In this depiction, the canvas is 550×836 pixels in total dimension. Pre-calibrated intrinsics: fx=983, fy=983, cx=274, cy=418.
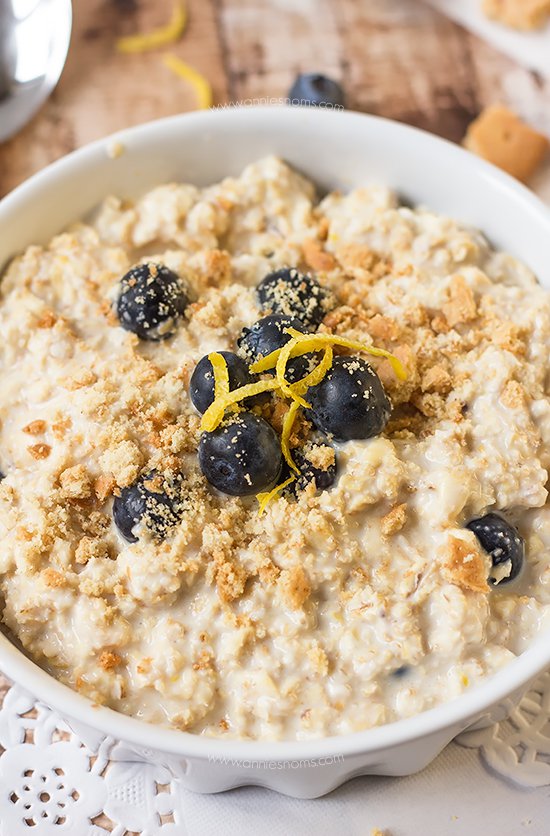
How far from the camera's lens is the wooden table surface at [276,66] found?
3.34 meters

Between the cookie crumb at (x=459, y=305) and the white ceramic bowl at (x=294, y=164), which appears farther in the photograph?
the white ceramic bowl at (x=294, y=164)

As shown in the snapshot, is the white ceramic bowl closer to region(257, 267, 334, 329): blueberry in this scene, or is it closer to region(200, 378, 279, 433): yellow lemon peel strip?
region(257, 267, 334, 329): blueberry

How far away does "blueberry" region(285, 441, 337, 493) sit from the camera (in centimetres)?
198

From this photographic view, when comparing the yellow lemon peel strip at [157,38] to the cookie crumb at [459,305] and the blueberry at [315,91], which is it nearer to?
the blueberry at [315,91]

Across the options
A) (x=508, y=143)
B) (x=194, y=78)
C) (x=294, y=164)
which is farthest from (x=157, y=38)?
(x=508, y=143)

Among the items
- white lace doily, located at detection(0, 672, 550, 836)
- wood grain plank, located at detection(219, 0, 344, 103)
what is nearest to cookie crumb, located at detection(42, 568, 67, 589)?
white lace doily, located at detection(0, 672, 550, 836)

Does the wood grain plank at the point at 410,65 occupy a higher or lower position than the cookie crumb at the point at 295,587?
higher

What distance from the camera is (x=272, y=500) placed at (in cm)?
199

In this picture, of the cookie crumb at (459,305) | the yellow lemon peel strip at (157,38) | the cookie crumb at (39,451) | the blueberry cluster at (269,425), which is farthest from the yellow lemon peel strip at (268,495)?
the yellow lemon peel strip at (157,38)

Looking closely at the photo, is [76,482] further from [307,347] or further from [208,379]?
[307,347]

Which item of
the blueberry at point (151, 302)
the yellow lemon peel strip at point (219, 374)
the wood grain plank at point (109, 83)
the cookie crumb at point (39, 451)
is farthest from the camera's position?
the wood grain plank at point (109, 83)

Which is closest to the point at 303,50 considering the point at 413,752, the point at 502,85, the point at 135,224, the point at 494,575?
the point at 502,85

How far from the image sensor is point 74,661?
6.26ft

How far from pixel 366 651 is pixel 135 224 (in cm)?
124
